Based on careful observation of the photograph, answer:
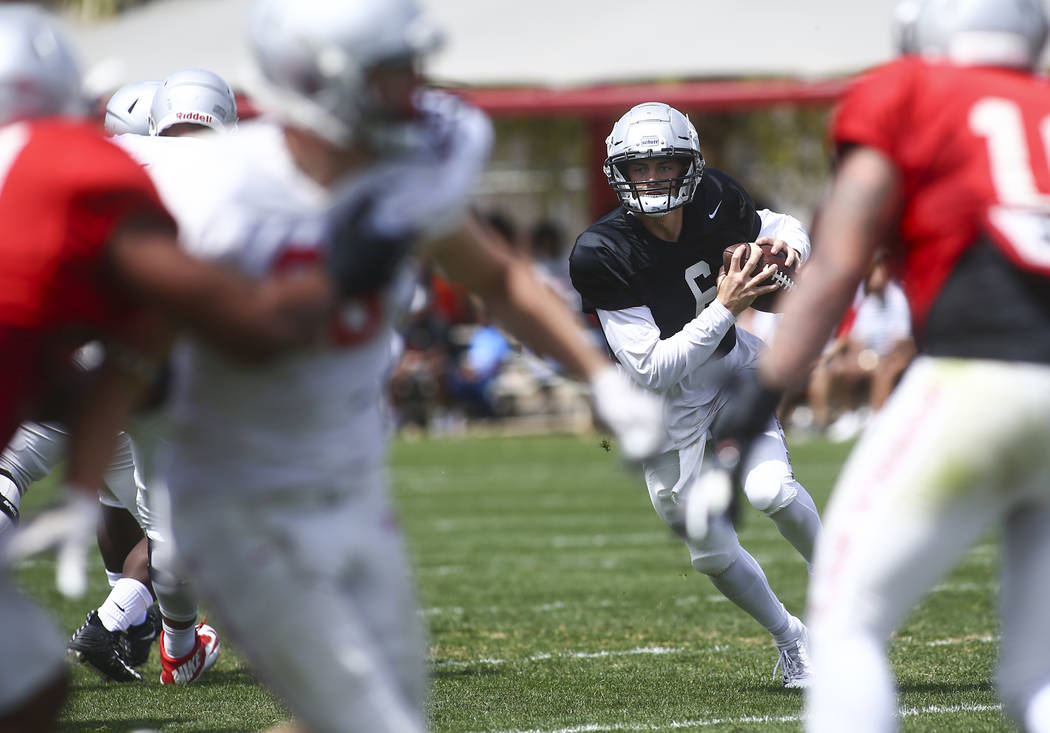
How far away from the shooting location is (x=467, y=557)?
862 cm

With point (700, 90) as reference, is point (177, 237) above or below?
above

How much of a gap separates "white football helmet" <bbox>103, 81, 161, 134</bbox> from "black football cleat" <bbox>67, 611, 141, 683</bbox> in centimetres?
174

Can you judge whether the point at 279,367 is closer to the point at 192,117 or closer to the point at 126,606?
the point at 192,117

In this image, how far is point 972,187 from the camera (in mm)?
2756

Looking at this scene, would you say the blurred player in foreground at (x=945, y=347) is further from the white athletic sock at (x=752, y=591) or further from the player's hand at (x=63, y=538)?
the white athletic sock at (x=752, y=591)

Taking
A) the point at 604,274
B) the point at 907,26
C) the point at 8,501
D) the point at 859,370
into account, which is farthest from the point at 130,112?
the point at 859,370

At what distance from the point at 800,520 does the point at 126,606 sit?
7.90ft

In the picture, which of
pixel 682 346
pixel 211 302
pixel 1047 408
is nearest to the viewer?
pixel 211 302

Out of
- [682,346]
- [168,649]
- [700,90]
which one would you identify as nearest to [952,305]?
[682,346]

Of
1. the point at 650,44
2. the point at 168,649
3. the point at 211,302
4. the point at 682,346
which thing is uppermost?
the point at 211,302

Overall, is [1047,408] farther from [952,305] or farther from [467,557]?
[467,557]

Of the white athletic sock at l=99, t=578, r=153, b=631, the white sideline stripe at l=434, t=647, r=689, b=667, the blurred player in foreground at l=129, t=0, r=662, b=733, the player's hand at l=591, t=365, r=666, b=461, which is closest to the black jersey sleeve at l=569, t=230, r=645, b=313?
the white sideline stripe at l=434, t=647, r=689, b=667

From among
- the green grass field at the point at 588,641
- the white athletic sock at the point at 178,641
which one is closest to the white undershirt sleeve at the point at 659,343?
→ the green grass field at the point at 588,641

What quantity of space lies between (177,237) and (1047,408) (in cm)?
148
